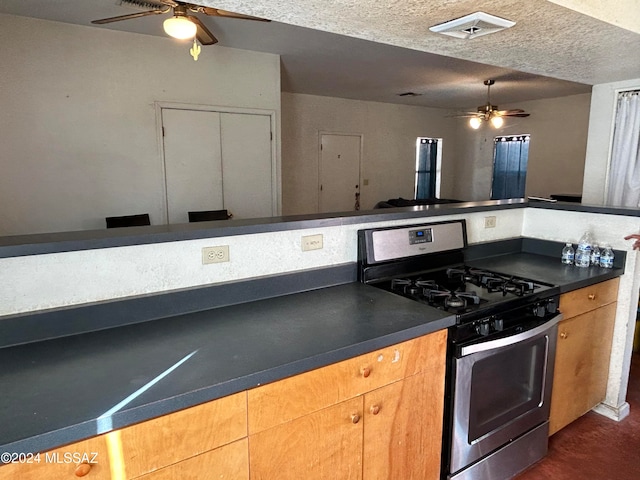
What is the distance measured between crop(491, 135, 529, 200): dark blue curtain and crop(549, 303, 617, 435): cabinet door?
18.9ft

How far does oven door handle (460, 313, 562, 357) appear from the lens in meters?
1.57

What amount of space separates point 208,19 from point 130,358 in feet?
9.64

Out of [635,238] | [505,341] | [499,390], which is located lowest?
[499,390]

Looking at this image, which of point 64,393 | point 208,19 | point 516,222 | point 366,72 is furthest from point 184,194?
point 64,393

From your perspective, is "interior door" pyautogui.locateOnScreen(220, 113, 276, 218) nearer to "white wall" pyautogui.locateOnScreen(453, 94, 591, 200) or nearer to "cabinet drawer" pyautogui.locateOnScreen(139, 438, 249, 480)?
"cabinet drawer" pyautogui.locateOnScreen(139, 438, 249, 480)

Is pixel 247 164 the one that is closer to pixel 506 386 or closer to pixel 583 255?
pixel 583 255

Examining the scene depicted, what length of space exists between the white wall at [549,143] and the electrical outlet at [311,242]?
6.27 m

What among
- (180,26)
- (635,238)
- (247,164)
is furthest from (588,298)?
(247,164)

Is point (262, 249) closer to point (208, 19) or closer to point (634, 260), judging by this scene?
point (634, 260)

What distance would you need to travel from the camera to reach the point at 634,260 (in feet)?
7.45

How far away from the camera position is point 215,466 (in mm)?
1079

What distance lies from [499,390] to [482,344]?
312 mm

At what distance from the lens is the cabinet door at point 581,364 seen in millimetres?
2094

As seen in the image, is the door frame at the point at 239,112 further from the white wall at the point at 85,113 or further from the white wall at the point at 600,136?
the white wall at the point at 600,136
